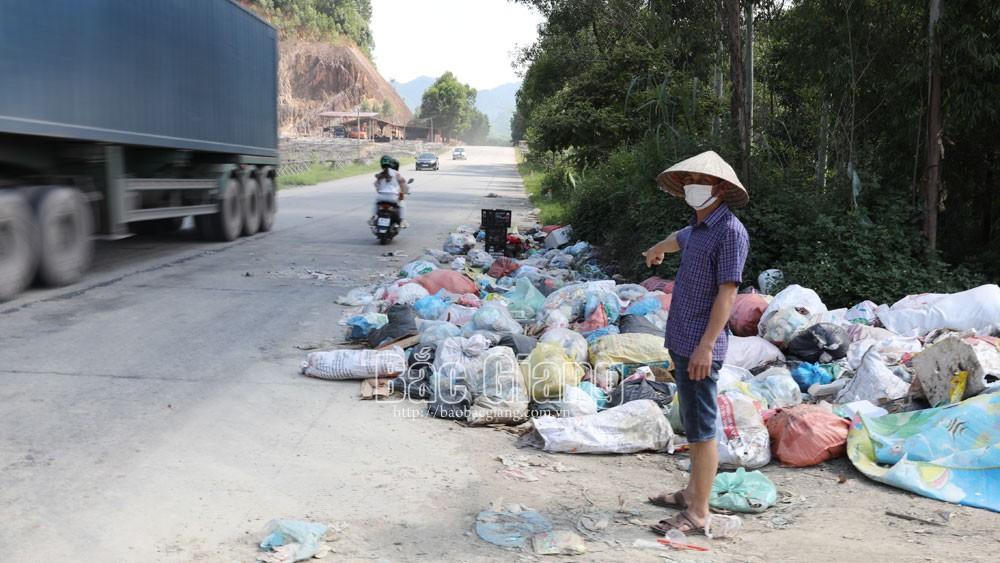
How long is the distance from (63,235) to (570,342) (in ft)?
21.2

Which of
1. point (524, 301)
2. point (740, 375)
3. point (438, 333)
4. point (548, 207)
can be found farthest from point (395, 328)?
point (548, 207)

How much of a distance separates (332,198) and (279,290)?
1710 cm

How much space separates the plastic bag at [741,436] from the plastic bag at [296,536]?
2408 mm

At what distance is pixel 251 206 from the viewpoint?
648 inches

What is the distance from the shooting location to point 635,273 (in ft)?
36.6

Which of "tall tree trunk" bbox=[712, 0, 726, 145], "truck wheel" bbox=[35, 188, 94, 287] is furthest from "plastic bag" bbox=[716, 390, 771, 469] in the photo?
"truck wheel" bbox=[35, 188, 94, 287]

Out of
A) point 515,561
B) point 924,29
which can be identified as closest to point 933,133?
point 924,29

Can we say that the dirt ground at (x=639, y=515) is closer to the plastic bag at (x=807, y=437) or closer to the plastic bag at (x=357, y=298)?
the plastic bag at (x=807, y=437)

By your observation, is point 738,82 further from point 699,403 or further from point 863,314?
point 699,403

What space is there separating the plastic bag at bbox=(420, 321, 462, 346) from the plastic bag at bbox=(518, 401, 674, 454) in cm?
174

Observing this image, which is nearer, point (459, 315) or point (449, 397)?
point (449, 397)

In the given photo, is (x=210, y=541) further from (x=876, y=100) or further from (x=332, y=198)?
(x=332, y=198)

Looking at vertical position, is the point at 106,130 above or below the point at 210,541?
above

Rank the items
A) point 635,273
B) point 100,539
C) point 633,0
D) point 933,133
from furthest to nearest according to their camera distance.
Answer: point 633,0 < point 635,273 < point 933,133 < point 100,539
